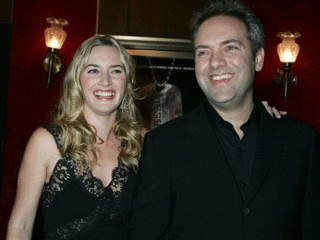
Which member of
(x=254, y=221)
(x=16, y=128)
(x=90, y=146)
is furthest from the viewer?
(x=16, y=128)

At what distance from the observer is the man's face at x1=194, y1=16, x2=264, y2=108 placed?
1539mm

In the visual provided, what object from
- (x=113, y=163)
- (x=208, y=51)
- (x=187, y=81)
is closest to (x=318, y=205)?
(x=208, y=51)

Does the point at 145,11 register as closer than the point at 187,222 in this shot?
No

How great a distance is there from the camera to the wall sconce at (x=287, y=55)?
141 inches

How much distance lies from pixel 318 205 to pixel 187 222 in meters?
0.60

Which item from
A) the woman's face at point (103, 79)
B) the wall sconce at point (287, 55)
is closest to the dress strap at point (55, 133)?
the woman's face at point (103, 79)

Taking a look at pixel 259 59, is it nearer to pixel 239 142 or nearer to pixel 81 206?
pixel 239 142

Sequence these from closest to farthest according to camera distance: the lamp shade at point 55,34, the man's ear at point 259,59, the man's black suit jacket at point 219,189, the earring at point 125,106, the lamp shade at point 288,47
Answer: the man's black suit jacket at point 219,189
the man's ear at point 259,59
the earring at point 125,106
the lamp shade at point 55,34
the lamp shade at point 288,47

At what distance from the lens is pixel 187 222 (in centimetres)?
136

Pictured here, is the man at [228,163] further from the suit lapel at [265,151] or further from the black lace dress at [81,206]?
the black lace dress at [81,206]

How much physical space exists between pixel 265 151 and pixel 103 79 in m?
1.04

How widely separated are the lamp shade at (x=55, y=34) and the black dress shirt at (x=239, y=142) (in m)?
2.39

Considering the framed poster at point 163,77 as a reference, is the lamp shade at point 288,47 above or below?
above

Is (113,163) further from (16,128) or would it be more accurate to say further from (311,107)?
(311,107)
